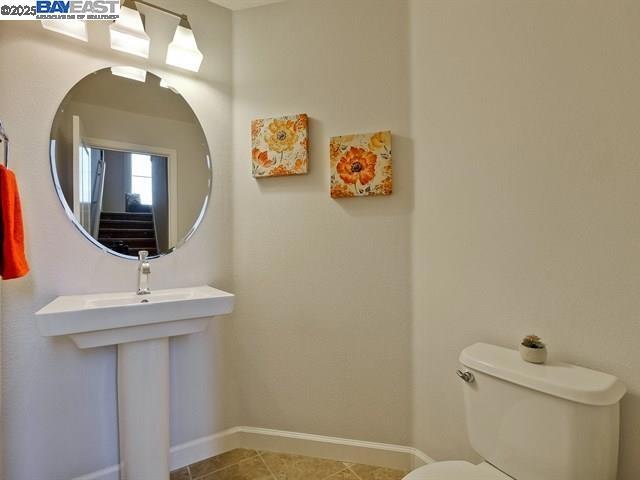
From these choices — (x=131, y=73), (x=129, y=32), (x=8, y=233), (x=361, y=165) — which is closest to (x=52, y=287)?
(x=8, y=233)

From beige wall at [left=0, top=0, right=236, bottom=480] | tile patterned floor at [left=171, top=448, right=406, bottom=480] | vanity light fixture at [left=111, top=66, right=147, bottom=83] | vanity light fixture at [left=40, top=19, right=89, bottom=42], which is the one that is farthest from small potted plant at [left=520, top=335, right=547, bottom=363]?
vanity light fixture at [left=40, top=19, right=89, bottom=42]

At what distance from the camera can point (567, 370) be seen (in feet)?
3.48

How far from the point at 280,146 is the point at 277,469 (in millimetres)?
1688

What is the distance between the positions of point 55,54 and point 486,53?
1.86 meters

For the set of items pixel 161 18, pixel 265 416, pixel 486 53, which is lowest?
pixel 265 416

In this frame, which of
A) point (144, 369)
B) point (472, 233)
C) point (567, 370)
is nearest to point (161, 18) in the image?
point (144, 369)

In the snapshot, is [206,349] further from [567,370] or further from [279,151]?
[567,370]

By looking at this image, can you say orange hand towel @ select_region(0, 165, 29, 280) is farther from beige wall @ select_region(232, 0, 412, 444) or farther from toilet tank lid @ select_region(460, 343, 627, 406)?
toilet tank lid @ select_region(460, 343, 627, 406)

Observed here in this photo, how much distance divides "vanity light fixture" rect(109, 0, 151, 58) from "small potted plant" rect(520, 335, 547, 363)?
2081mm

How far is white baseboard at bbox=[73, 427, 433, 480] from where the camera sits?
5.43ft

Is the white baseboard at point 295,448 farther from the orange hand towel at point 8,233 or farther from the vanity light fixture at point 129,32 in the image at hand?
the vanity light fixture at point 129,32

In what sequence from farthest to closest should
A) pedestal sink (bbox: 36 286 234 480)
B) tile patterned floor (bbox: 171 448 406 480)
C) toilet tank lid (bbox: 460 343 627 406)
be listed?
tile patterned floor (bbox: 171 448 406 480)
pedestal sink (bbox: 36 286 234 480)
toilet tank lid (bbox: 460 343 627 406)

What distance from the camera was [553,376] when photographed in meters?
1.02

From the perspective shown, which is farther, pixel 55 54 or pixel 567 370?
pixel 55 54
